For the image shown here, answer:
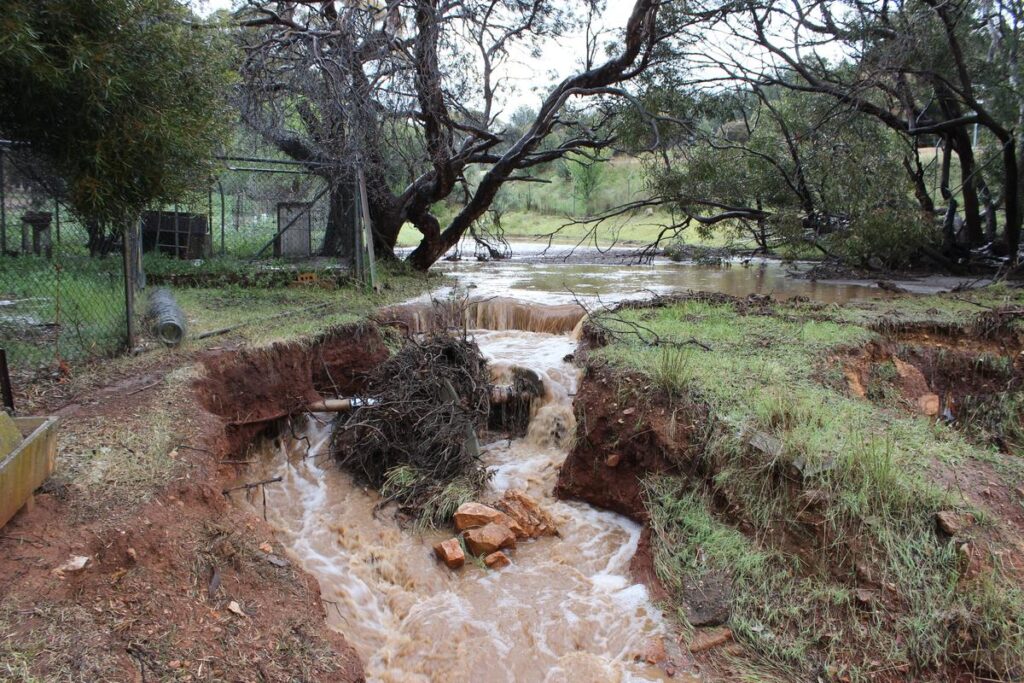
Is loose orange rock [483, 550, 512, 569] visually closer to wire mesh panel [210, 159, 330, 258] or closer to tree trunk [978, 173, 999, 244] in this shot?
wire mesh panel [210, 159, 330, 258]

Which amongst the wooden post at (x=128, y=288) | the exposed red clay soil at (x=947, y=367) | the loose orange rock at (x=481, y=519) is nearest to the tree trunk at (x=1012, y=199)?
the exposed red clay soil at (x=947, y=367)

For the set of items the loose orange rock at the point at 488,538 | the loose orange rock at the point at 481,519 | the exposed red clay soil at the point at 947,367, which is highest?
the exposed red clay soil at the point at 947,367

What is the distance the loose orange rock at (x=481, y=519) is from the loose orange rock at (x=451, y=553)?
0.21m

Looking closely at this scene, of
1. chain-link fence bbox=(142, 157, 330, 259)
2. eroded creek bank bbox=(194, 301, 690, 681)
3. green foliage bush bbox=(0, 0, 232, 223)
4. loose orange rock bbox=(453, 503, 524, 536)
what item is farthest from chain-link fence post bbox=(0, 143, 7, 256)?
chain-link fence bbox=(142, 157, 330, 259)

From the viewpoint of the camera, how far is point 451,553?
5.09 m

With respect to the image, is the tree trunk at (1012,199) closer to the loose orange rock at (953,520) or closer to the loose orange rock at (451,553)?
the loose orange rock at (953,520)

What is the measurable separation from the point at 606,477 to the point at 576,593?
126cm

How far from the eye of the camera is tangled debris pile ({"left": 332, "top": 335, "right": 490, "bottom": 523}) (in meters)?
5.96

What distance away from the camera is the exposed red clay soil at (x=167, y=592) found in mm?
2953

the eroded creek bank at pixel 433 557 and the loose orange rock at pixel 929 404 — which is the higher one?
the loose orange rock at pixel 929 404

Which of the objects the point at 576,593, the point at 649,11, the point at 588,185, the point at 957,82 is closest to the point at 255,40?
the point at 649,11

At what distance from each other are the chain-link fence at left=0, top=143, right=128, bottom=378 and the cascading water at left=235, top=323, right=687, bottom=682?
2.04m

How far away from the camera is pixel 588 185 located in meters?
33.7

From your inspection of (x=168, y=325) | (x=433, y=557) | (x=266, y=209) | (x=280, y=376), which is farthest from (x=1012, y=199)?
(x=168, y=325)
